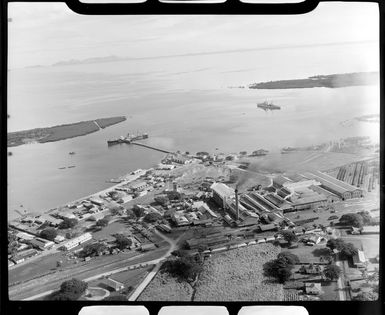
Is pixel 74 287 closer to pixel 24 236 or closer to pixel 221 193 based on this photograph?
pixel 24 236

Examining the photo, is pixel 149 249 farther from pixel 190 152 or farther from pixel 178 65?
pixel 178 65

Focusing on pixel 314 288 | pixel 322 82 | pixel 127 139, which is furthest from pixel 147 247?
pixel 322 82

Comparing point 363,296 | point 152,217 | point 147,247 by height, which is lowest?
point 363,296

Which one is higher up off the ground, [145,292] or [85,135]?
[85,135]

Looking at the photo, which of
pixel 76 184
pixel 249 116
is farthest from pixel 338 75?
pixel 76 184

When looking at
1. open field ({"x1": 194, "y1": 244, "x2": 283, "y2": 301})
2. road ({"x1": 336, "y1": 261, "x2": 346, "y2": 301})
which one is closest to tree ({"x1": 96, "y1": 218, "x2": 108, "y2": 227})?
open field ({"x1": 194, "y1": 244, "x2": 283, "y2": 301})

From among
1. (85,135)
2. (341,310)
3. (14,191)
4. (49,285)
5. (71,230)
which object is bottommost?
(341,310)
